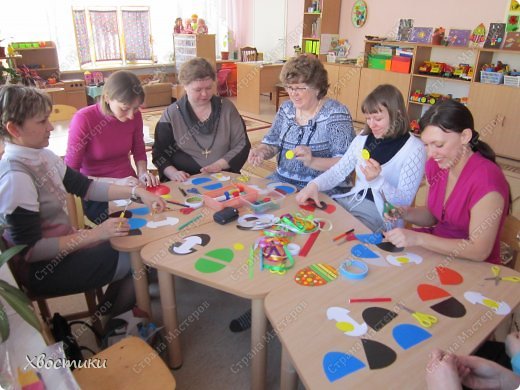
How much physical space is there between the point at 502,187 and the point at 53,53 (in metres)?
6.61

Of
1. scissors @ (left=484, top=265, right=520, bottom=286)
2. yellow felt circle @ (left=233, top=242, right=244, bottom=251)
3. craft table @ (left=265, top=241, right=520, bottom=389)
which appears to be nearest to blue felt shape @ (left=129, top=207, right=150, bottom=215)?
yellow felt circle @ (left=233, top=242, right=244, bottom=251)

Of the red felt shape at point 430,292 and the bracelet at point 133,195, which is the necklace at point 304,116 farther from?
the red felt shape at point 430,292

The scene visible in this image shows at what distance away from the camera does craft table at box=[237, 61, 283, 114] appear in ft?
21.6

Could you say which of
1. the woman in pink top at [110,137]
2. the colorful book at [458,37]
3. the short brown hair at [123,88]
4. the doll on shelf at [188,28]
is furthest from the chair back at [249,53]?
the short brown hair at [123,88]

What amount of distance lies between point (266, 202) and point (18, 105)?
3.46 ft

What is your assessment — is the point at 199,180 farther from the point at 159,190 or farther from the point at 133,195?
the point at 133,195

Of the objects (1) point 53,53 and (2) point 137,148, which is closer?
(2) point 137,148

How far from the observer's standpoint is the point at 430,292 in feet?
4.17

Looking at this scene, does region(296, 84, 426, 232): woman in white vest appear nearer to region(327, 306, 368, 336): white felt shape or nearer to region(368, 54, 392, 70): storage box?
region(327, 306, 368, 336): white felt shape

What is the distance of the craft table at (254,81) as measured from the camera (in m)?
6.57

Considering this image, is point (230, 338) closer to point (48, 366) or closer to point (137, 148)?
point (48, 366)

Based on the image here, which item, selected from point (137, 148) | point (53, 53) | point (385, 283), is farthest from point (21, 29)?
point (385, 283)

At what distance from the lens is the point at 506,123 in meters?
4.56

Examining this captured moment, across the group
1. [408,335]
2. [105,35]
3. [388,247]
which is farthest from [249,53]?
[408,335]
